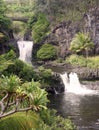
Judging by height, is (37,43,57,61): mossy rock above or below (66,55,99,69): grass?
above

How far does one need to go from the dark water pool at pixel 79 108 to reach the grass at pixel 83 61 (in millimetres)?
19124

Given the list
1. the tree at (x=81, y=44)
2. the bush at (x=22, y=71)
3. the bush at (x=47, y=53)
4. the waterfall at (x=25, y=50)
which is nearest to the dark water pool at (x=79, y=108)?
the bush at (x=22, y=71)

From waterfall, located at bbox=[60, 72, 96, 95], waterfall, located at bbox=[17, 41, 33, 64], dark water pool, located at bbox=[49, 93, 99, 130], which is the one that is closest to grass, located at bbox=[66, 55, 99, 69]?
waterfall, located at bbox=[60, 72, 96, 95]

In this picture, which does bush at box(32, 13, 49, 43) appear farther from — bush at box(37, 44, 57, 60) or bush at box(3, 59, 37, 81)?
bush at box(3, 59, 37, 81)

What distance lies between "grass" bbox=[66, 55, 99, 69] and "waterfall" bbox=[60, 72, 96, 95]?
9477 millimetres

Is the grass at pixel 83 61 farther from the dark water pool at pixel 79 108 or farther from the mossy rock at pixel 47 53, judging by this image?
the dark water pool at pixel 79 108

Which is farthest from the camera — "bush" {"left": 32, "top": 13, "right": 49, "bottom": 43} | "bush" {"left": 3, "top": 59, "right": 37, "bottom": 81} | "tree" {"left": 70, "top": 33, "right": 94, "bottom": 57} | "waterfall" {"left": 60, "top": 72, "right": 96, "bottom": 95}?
"bush" {"left": 32, "top": 13, "right": 49, "bottom": 43}

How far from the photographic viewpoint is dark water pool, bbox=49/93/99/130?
139 ft

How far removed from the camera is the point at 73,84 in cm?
6481

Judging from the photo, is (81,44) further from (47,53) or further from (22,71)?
(22,71)

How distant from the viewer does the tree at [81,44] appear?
84.8 meters

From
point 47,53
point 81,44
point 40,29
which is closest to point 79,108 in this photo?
point 81,44

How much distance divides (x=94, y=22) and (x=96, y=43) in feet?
14.9

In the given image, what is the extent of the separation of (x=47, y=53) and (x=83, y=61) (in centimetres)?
932
